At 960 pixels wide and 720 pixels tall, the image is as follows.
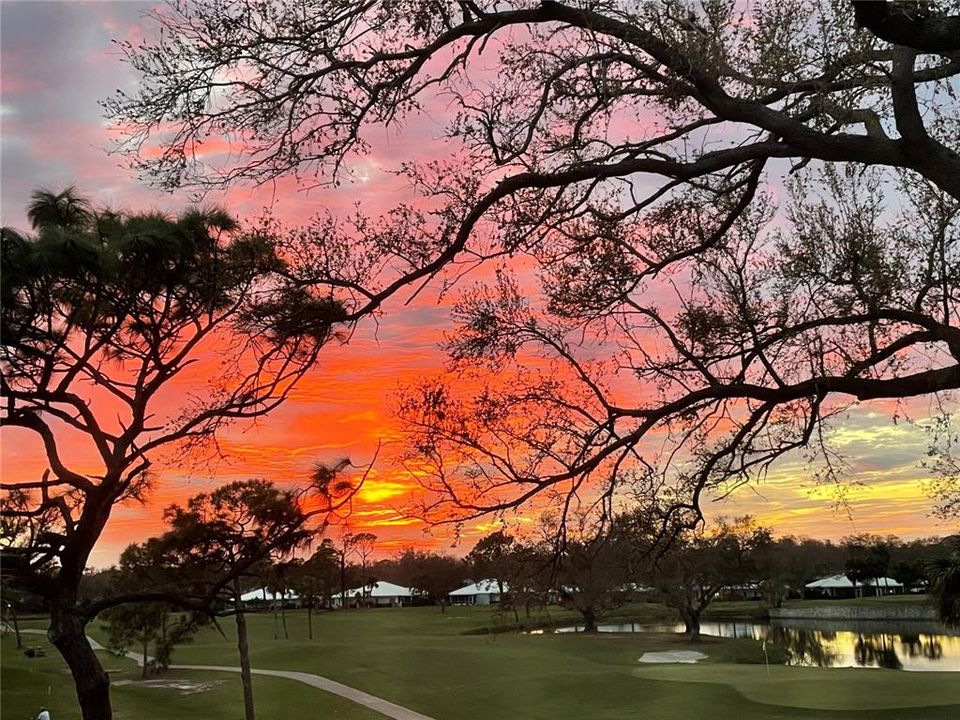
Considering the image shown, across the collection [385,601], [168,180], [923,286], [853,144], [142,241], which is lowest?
[385,601]

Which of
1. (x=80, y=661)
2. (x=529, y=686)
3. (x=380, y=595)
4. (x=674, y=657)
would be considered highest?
(x=80, y=661)

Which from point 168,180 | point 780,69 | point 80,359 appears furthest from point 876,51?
point 80,359

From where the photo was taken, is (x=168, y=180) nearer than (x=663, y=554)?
Yes

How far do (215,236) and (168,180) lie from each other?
3.60 metres

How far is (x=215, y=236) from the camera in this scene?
9547mm

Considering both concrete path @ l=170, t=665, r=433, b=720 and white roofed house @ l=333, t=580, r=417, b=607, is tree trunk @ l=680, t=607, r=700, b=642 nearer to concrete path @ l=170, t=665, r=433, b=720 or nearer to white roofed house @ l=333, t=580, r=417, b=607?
concrete path @ l=170, t=665, r=433, b=720

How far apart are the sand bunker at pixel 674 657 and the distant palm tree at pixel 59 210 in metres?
30.5

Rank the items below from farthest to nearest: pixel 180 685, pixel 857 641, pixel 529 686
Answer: pixel 857 641, pixel 180 685, pixel 529 686

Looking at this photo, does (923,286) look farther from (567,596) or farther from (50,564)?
(50,564)

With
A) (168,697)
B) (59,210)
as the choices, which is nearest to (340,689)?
(168,697)

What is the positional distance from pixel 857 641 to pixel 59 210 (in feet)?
143

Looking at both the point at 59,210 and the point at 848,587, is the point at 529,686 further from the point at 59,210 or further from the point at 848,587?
the point at 848,587

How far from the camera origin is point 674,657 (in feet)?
123

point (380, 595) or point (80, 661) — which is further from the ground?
point (80, 661)
